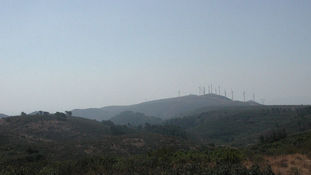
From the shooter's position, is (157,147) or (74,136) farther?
(74,136)

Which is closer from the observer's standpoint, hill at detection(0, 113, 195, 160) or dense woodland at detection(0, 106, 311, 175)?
dense woodland at detection(0, 106, 311, 175)

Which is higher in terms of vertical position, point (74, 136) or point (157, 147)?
point (157, 147)

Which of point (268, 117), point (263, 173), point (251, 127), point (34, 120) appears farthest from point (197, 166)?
point (268, 117)

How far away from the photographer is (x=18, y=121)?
76.1m

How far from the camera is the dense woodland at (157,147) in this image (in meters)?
13.7

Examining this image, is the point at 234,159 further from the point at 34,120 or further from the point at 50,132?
the point at 34,120

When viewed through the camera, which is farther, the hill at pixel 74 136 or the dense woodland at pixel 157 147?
the hill at pixel 74 136

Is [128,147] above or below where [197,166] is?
below

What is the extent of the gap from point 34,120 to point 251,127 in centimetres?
7839

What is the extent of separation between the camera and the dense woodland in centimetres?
1368

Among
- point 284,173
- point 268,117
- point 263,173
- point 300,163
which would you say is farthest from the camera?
point 268,117

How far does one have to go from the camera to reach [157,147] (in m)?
43.2

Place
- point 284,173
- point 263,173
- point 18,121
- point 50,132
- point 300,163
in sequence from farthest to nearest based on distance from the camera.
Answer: point 18,121, point 50,132, point 300,163, point 284,173, point 263,173

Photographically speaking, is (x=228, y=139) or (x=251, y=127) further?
(x=251, y=127)
